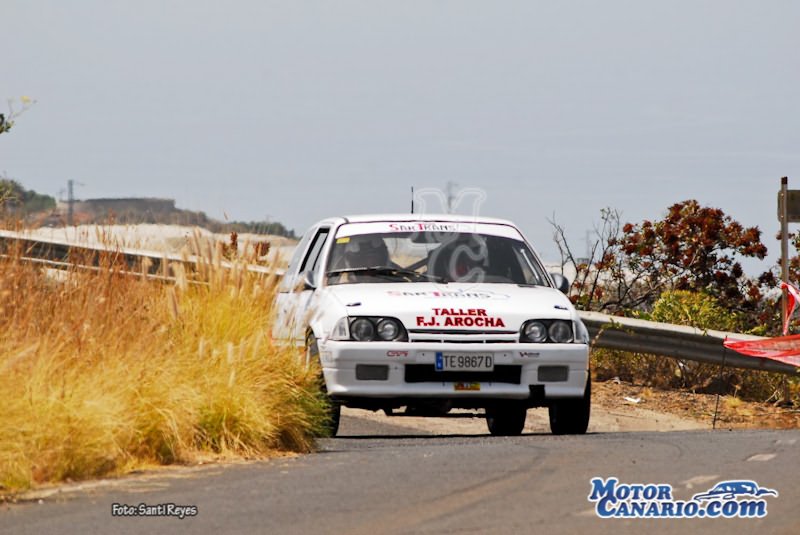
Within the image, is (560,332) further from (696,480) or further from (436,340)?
(696,480)

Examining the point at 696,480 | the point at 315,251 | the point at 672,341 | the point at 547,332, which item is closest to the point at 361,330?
the point at 547,332

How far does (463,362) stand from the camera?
1095 centimetres

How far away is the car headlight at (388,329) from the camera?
10930 millimetres

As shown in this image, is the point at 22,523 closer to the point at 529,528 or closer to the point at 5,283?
the point at 529,528

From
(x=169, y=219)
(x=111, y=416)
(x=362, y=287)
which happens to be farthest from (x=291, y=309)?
(x=169, y=219)

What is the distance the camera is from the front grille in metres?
11.0

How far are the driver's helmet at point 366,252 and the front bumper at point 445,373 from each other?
1.30 m

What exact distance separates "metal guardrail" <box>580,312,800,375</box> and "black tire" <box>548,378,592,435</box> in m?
4.84

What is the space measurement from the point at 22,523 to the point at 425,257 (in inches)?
228

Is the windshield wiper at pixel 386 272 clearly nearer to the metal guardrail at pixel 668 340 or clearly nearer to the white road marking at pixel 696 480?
the white road marking at pixel 696 480

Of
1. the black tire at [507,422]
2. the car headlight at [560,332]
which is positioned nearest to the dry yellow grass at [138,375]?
the car headlight at [560,332]

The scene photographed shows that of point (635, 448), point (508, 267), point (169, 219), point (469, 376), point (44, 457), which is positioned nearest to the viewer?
point (44, 457)

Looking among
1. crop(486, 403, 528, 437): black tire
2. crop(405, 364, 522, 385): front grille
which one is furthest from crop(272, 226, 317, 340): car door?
crop(486, 403, 528, 437): black tire

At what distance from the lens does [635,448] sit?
33.4 ft
